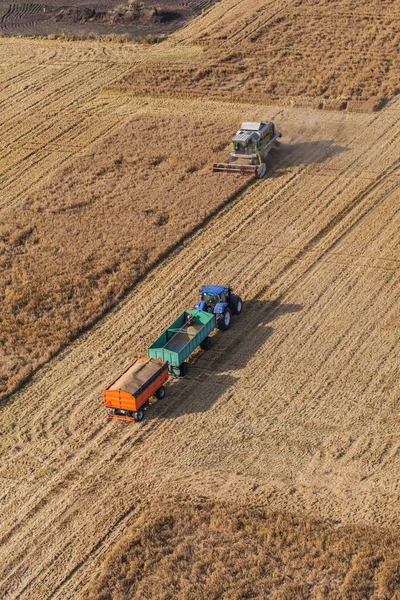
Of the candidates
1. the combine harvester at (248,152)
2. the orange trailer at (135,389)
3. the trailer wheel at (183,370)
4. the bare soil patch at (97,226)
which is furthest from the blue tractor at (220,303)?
the combine harvester at (248,152)

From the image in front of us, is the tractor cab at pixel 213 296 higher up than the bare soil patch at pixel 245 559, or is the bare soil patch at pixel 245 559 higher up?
the tractor cab at pixel 213 296

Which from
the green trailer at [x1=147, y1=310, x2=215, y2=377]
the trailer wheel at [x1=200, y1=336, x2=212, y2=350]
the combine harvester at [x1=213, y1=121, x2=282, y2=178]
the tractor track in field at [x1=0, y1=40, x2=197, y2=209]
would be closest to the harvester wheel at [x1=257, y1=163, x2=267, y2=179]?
the combine harvester at [x1=213, y1=121, x2=282, y2=178]

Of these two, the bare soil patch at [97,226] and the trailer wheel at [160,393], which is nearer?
the trailer wheel at [160,393]

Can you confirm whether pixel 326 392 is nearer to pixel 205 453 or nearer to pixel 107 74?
pixel 205 453

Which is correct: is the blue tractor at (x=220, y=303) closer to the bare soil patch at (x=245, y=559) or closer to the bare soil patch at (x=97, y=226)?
the bare soil patch at (x=97, y=226)

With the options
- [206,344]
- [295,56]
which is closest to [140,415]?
[206,344]

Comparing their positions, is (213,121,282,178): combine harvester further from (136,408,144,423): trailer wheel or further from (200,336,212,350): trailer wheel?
(136,408,144,423): trailer wheel

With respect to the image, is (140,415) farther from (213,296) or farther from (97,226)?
(97,226)

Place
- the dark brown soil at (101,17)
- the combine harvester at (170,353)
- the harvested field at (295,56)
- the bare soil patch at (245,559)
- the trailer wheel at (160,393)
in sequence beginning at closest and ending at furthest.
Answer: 1. the bare soil patch at (245,559)
2. the combine harvester at (170,353)
3. the trailer wheel at (160,393)
4. the harvested field at (295,56)
5. the dark brown soil at (101,17)
